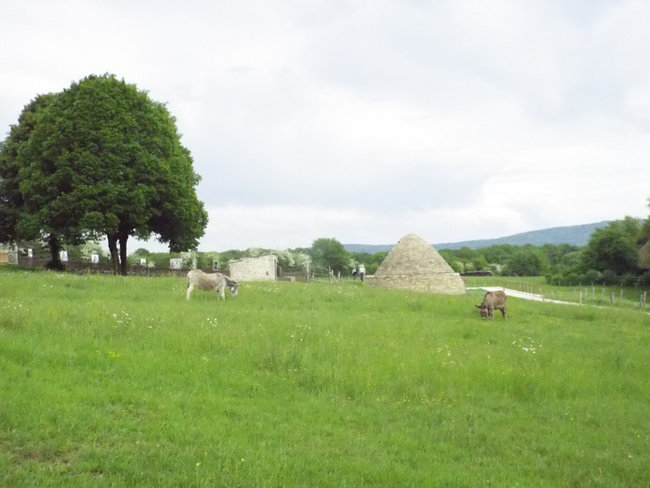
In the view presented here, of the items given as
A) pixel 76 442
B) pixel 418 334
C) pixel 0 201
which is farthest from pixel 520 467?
pixel 0 201

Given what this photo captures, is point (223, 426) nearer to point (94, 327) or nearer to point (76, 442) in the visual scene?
point (76, 442)

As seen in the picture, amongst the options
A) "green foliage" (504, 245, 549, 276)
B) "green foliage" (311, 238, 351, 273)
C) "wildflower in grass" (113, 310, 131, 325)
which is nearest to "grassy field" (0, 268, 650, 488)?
"wildflower in grass" (113, 310, 131, 325)

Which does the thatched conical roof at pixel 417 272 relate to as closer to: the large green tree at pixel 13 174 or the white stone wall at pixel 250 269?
the white stone wall at pixel 250 269

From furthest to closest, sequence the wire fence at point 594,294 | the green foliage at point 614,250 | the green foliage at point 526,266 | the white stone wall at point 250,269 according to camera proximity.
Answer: the green foliage at point 526,266 < the green foliage at point 614,250 < the white stone wall at point 250,269 < the wire fence at point 594,294

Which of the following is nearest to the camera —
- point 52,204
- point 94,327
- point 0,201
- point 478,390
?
point 478,390

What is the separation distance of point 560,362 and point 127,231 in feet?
96.3

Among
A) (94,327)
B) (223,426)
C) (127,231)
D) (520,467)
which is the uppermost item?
(127,231)

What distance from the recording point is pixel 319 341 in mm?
14312

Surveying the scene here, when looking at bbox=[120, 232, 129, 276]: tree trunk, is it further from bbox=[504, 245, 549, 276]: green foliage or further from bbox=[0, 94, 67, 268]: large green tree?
bbox=[504, 245, 549, 276]: green foliage

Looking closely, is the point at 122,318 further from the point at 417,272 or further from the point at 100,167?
the point at 417,272

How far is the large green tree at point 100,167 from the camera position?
3142 centimetres

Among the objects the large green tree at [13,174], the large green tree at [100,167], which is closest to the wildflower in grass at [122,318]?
the large green tree at [100,167]

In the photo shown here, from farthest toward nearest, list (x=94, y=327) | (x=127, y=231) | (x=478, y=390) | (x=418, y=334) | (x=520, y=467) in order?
(x=127, y=231) < (x=418, y=334) < (x=94, y=327) < (x=478, y=390) < (x=520, y=467)

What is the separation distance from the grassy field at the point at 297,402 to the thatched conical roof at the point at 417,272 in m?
27.2
